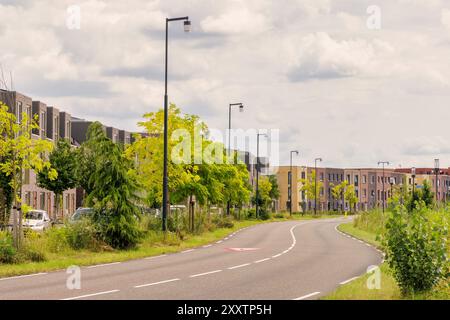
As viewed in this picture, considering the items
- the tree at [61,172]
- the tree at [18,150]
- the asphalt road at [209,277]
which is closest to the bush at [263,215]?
the tree at [61,172]

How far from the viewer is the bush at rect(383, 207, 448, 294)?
11625mm

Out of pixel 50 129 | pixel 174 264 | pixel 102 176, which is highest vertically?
pixel 50 129

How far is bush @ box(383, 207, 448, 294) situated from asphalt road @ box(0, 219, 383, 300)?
6.25ft

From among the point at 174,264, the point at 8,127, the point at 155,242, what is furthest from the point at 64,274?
the point at 155,242

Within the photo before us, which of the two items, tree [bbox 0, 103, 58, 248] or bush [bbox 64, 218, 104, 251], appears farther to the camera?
bush [bbox 64, 218, 104, 251]

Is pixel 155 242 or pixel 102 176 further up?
pixel 102 176

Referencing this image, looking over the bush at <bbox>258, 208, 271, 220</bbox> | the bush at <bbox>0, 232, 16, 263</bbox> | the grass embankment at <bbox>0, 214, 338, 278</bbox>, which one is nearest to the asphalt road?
the grass embankment at <bbox>0, 214, 338, 278</bbox>

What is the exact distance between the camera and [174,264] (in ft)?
65.9

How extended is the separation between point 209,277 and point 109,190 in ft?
26.1

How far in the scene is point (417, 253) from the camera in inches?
458

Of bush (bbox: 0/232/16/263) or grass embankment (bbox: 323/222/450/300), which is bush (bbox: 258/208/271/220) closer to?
bush (bbox: 0/232/16/263)

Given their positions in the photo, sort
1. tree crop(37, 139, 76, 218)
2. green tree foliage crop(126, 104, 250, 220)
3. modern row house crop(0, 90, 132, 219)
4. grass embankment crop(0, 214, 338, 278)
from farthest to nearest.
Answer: modern row house crop(0, 90, 132, 219) → tree crop(37, 139, 76, 218) → green tree foliage crop(126, 104, 250, 220) → grass embankment crop(0, 214, 338, 278)
